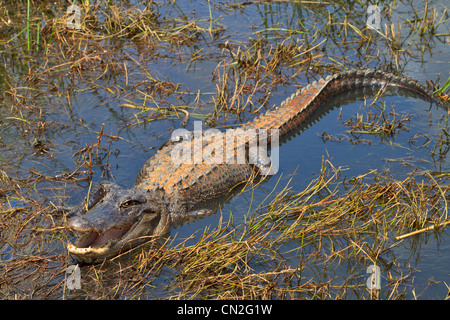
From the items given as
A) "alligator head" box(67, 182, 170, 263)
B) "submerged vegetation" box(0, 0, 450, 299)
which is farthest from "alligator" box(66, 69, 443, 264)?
"submerged vegetation" box(0, 0, 450, 299)

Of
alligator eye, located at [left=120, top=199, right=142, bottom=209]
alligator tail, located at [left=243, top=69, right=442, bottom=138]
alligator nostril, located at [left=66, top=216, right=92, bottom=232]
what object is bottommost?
alligator eye, located at [left=120, top=199, right=142, bottom=209]

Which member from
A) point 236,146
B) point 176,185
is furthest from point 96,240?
point 236,146

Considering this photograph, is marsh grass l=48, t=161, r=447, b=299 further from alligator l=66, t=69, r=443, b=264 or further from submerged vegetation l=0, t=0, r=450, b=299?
alligator l=66, t=69, r=443, b=264

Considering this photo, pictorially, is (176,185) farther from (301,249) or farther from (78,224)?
(301,249)

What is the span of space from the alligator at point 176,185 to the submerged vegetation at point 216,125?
178 mm

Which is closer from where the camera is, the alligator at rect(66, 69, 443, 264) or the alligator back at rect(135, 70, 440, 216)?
the alligator at rect(66, 69, 443, 264)

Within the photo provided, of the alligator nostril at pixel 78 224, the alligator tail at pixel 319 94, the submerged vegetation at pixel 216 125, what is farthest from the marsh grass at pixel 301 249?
the alligator tail at pixel 319 94

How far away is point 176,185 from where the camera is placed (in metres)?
6.11

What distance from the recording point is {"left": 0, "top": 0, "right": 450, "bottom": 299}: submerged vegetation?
16.2 ft

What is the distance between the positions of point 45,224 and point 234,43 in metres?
4.53

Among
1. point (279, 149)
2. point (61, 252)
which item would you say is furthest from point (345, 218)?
point (61, 252)

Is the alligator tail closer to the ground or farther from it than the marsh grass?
farther from it

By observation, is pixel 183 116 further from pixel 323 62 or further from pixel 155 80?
pixel 323 62

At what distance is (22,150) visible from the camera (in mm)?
6805
